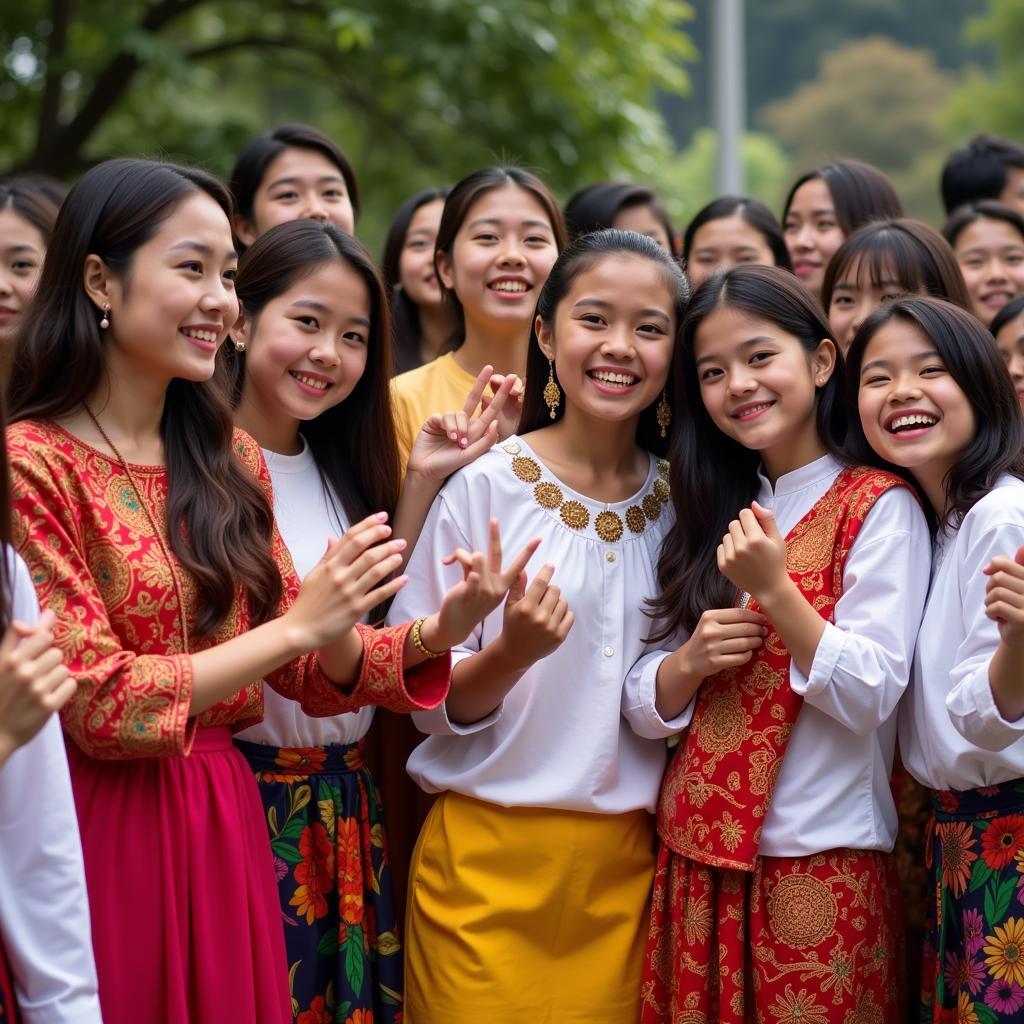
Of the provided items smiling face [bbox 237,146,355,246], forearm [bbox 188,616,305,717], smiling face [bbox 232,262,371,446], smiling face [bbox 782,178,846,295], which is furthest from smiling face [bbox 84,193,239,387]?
smiling face [bbox 782,178,846,295]

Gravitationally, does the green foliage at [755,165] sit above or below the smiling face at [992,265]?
above

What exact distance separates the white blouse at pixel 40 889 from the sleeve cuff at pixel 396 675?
27.2 inches

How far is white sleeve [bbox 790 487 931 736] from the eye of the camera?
260 centimetres

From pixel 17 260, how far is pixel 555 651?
2039mm

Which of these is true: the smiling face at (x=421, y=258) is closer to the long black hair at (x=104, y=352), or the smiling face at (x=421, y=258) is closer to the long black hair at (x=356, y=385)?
the long black hair at (x=356, y=385)

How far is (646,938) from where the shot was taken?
2.88m

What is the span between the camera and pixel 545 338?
314cm

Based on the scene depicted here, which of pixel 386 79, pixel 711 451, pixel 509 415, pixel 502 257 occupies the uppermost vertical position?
pixel 386 79

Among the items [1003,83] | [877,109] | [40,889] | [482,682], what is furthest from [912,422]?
[877,109]

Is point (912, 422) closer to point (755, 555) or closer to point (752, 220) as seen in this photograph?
point (755, 555)

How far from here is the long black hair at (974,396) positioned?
109 inches

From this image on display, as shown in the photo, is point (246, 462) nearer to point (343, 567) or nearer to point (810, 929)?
point (343, 567)

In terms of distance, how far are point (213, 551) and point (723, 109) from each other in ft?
27.0

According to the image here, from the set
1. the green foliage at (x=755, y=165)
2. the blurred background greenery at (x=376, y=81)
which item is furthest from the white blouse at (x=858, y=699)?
the green foliage at (x=755, y=165)
